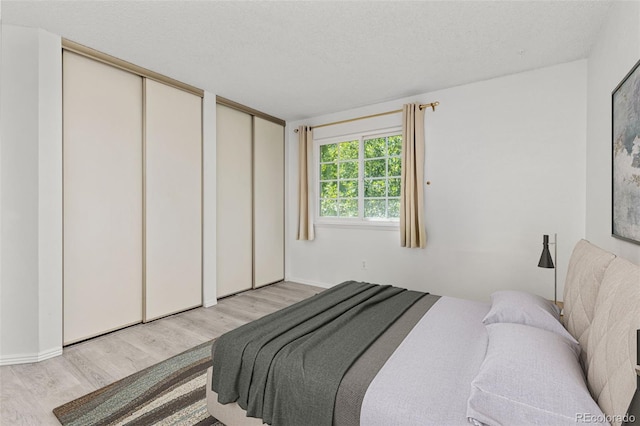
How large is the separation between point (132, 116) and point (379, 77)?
2653 mm

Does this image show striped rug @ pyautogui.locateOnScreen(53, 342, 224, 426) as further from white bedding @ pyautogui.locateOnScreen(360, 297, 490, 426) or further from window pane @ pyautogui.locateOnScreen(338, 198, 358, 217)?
window pane @ pyautogui.locateOnScreen(338, 198, 358, 217)

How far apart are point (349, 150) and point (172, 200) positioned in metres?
2.50

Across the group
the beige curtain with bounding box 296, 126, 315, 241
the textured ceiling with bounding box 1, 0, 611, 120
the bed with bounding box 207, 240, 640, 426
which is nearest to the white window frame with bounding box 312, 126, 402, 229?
the beige curtain with bounding box 296, 126, 315, 241

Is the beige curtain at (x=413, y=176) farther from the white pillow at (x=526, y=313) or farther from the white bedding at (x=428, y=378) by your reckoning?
the white bedding at (x=428, y=378)

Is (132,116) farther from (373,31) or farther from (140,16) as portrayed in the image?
(373,31)

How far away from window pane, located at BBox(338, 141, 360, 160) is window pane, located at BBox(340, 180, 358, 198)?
36 cm

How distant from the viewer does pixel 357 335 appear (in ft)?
5.64

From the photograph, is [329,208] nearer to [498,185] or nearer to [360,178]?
[360,178]

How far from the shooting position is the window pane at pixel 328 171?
4648 millimetres

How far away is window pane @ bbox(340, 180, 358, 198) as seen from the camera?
4.44 m

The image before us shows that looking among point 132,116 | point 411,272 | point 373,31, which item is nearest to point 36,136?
point 132,116

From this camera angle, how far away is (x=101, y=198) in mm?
2896

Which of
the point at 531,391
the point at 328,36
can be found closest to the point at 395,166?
the point at 328,36

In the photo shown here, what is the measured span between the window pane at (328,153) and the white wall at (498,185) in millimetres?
837
